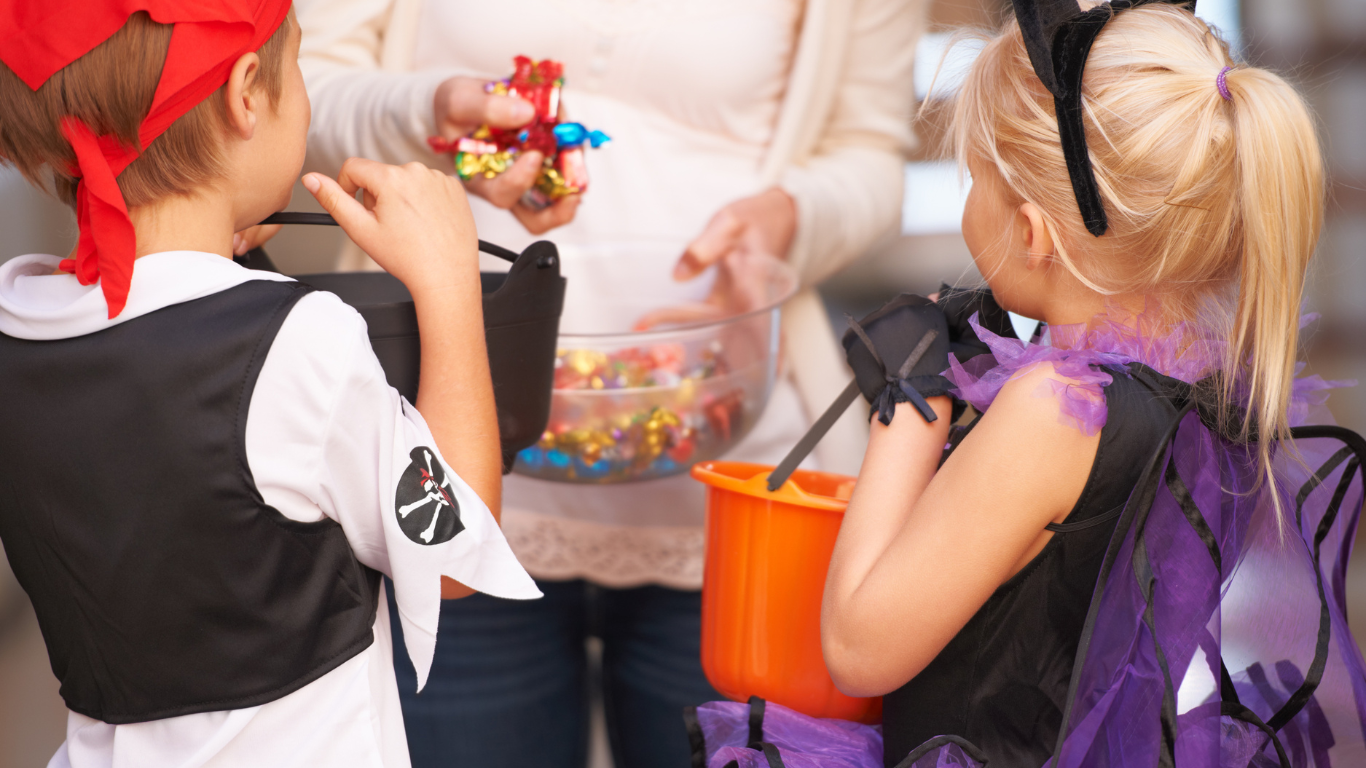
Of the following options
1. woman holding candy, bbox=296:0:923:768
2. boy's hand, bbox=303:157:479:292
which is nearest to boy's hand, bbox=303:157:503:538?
boy's hand, bbox=303:157:479:292

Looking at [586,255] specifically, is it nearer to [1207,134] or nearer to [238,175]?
[238,175]

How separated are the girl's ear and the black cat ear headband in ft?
0.10

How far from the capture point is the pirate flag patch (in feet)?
1.66

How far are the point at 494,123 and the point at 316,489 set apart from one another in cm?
43

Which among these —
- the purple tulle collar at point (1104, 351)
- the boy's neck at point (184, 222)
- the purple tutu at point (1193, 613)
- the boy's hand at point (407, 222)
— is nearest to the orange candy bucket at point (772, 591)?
the purple tutu at point (1193, 613)

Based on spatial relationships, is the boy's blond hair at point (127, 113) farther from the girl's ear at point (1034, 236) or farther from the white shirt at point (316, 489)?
the girl's ear at point (1034, 236)

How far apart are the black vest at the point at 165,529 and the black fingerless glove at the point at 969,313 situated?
44cm

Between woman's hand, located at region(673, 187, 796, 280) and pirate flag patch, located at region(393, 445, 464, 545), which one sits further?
woman's hand, located at region(673, 187, 796, 280)

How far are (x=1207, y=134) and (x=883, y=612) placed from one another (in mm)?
327

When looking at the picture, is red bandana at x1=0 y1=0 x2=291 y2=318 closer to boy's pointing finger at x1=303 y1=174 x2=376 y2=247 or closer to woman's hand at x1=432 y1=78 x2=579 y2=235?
boy's pointing finger at x1=303 y1=174 x2=376 y2=247

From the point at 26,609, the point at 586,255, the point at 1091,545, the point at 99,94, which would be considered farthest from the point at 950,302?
the point at 26,609

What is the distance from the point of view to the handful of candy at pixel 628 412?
2.83 ft

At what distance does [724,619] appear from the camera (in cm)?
70

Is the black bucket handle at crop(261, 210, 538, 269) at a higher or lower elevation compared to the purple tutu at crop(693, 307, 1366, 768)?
higher
